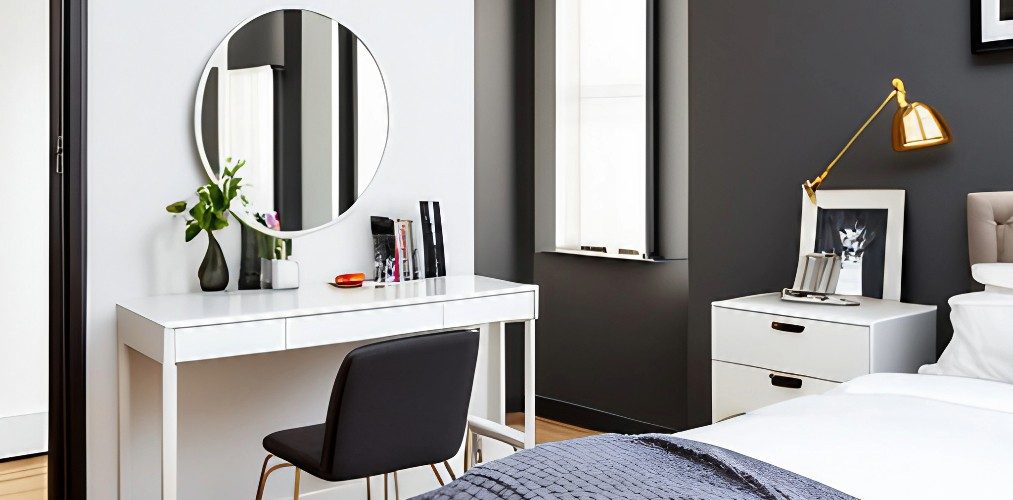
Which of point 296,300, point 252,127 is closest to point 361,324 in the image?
point 296,300

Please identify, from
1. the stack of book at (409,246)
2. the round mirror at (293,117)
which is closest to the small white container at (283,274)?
the round mirror at (293,117)

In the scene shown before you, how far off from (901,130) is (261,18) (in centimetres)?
213

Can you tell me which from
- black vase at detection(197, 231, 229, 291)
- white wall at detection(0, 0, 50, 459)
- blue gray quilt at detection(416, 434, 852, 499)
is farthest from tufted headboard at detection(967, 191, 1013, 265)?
white wall at detection(0, 0, 50, 459)

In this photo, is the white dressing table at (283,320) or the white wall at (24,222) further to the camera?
the white wall at (24,222)

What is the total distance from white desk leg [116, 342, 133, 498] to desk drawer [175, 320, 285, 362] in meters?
0.43

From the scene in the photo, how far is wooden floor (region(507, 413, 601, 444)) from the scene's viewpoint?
13.9 feet

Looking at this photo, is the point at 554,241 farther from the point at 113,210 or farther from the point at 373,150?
the point at 113,210

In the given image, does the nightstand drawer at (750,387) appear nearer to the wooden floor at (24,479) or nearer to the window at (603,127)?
the window at (603,127)

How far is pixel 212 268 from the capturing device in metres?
2.78

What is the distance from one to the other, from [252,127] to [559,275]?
2.07 meters

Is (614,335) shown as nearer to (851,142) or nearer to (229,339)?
(851,142)

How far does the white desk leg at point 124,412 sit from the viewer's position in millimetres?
2625

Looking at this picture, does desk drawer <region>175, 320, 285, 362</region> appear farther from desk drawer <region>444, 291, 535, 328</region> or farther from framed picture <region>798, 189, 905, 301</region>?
framed picture <region>798, 189, 905, 301</region>

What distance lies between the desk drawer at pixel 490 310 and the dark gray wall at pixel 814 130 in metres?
1.03
